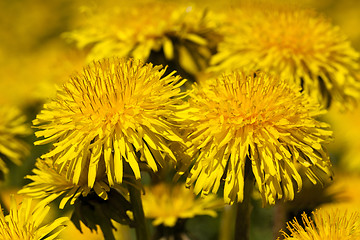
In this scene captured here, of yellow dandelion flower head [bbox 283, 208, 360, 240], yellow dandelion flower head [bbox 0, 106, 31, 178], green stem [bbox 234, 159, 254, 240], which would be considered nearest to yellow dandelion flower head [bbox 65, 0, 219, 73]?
yellow dandelion flower head [bbox 0, 106, 31, 178]

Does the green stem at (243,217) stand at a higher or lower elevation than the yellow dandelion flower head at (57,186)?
lower

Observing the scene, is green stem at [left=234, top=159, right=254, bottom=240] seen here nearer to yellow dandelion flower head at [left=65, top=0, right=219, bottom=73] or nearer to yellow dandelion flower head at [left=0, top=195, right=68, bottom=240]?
yellow dandelion flower head at [left=0, top=195, right=68, bottom=240]

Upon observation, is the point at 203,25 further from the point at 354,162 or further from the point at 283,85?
the point at 354,162

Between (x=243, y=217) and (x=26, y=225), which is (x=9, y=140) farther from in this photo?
(x=243, y=217)

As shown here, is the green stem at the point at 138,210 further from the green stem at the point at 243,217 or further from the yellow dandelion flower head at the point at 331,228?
the yellow dandelion flower head at the point at 331,228

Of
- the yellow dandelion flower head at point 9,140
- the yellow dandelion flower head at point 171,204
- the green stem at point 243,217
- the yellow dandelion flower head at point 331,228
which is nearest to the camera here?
the yellow dandelion flower head at point 331,228

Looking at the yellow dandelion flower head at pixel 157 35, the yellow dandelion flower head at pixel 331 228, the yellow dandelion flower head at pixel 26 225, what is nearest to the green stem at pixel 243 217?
the yellow dandelion flower head at pixel 331 228

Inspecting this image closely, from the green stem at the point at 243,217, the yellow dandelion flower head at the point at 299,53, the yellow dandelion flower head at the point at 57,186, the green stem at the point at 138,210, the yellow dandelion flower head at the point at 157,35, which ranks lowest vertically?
the green stem at the point at 243,217

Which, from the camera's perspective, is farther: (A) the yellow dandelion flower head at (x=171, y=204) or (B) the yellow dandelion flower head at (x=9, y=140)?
(A) the yellow dandelion flower head at (x=171, y=204)

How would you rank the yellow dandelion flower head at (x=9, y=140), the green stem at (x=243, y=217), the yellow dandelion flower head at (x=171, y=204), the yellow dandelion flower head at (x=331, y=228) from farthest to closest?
the yellow dandelion flower head at (x=171, y=204)
the yellow dandelion flower head at (x=9, y=140)
the green stem at (x=243, y=217)
the yellow dandelion flower head at (x=331, y=228)
